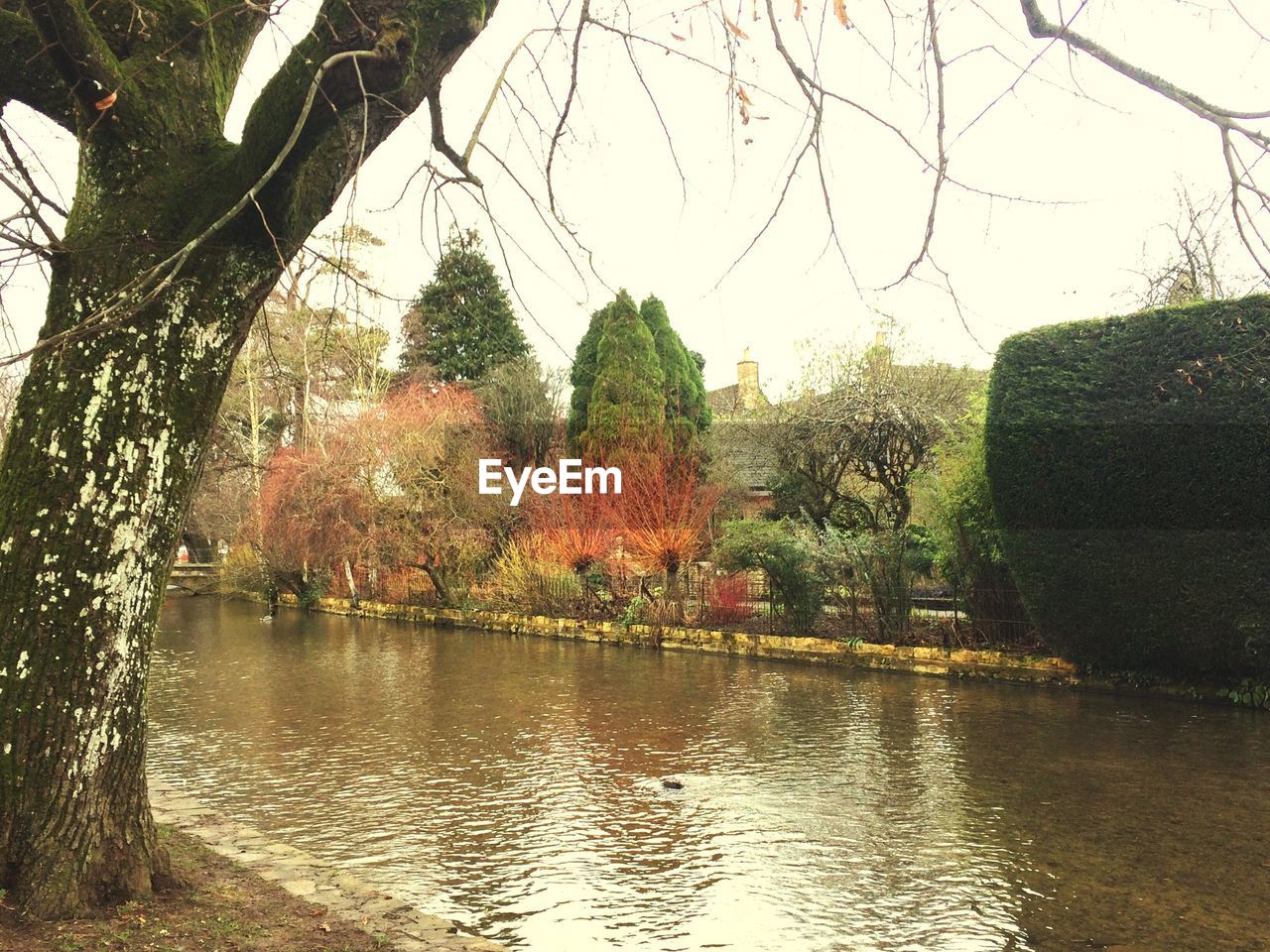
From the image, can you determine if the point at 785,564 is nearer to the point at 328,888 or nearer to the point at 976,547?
the point at 976,547

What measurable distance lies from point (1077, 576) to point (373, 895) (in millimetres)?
8038

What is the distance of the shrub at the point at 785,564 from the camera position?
46.3 feet

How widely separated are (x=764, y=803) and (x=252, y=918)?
11.8 ft

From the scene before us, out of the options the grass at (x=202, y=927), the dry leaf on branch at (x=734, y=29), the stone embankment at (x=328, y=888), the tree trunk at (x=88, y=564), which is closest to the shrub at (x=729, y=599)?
the stone embankment at (x=328, y=888)

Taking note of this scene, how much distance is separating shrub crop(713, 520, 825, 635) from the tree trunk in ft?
35.9

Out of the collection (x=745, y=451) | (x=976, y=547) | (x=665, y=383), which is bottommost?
(x=976, y=547)

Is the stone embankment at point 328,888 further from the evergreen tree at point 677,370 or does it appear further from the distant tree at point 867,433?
the evergreen tree at point 677,370

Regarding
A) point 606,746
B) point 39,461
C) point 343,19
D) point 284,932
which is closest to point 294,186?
point 343,19

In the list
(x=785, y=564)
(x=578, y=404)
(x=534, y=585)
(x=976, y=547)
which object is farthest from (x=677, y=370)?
(x=976, y=547)

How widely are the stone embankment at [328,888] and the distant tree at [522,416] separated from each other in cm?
2020

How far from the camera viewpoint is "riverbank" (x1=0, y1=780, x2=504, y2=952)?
144 inches

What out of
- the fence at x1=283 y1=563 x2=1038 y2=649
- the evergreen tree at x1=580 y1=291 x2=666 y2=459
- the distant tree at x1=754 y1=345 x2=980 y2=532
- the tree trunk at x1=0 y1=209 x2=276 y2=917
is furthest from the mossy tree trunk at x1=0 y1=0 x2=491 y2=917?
the evergreen tree at x1=580 y1=291 x2=666 y2=459

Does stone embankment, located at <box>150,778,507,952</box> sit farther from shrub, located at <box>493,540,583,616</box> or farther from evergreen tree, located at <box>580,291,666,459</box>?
evergreen tree, located at <box>580,291,666,459</box>

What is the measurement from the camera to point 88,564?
149 inches
